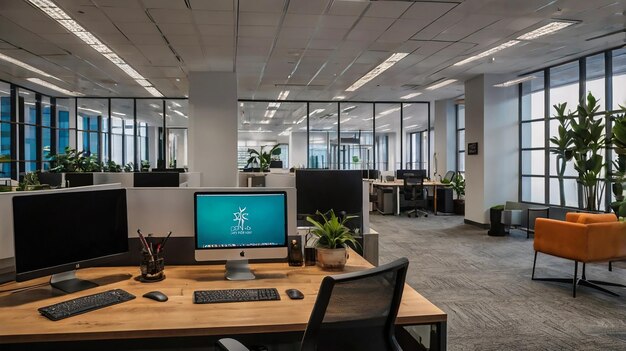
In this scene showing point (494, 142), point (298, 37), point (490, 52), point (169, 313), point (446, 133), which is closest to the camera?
point (169, 313)

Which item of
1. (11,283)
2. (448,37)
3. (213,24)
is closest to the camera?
(11,283)

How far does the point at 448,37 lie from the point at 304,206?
13.1 feet

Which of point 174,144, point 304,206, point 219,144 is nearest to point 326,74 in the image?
point 219,144

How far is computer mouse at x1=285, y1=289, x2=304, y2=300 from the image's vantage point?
1.90m

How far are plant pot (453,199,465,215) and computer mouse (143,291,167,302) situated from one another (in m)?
10.1

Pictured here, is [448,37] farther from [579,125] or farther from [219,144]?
[219,144]

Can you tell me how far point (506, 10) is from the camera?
482 centimetres

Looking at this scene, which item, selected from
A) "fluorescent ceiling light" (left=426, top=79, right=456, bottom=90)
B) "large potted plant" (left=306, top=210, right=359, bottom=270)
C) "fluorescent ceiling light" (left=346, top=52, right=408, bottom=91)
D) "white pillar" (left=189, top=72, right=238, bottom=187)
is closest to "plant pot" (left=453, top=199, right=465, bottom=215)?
"fluorescent ceiling light" (left=426, top=79, right=456, bottom=90)

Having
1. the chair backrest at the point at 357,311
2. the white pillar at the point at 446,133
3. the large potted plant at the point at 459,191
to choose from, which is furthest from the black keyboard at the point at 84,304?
the white pillar at the point at 446,133

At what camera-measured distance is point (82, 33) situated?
18.9ft

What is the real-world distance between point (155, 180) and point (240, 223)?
9.15ft

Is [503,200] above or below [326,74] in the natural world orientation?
below

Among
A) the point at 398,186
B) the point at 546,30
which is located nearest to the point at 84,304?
the point at 546,30

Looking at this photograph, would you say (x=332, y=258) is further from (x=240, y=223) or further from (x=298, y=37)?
(x=298, y=37)
